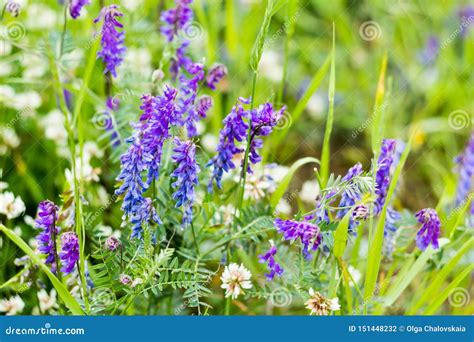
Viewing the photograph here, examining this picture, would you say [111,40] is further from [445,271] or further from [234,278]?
[445,271]

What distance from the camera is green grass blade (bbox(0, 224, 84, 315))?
1811mm

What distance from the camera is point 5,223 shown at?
7.88 feet

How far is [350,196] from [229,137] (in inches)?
14.4

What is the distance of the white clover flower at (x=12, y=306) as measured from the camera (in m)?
2.17

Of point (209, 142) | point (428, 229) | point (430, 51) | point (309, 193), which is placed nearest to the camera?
point (428, 229)

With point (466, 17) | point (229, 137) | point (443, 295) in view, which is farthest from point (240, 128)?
point (466, 17)

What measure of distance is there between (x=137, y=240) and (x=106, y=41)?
2.07 ft

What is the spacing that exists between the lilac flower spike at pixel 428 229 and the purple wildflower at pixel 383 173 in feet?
0.41

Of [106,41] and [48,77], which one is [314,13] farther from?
[106,41]

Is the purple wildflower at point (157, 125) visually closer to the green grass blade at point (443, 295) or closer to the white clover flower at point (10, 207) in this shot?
the white clover flower at point (10, 207)

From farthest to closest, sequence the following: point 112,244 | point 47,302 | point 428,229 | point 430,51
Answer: point 430,51
point 47,302
point 428,229
point 112,244

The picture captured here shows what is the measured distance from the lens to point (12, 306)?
2.18 m

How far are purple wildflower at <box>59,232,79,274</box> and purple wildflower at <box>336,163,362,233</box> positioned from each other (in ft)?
2.33

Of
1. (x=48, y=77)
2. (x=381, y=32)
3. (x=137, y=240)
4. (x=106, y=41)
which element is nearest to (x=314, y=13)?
(x=381, y=32)
